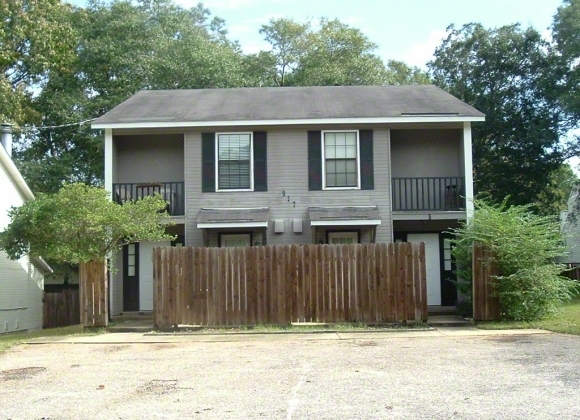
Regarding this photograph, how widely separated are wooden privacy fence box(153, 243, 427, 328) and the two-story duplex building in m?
2.85

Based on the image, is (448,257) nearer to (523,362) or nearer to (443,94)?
(443,94)

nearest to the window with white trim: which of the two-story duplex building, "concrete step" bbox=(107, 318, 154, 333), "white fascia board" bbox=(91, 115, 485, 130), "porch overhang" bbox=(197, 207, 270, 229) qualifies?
the two-story duplex building

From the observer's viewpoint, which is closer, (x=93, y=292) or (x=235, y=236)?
(x=93, y=292)

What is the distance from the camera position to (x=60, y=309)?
25.4 m

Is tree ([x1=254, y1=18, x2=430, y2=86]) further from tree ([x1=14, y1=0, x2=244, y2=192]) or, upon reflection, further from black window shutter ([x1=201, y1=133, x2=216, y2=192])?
black window shutter ([x1=201, y1=133, x2=216, y2=192])

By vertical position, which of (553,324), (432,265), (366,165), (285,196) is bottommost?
(553,324)

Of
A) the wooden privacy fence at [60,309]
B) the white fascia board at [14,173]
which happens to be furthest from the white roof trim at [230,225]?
the wooden privacy fence at [60,309]

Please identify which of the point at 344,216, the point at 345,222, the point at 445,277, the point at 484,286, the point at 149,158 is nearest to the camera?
the point at 484,286

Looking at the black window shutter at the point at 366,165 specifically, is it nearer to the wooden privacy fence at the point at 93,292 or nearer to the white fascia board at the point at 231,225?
the white fascia board at the point at 231,225

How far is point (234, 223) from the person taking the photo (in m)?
18.7

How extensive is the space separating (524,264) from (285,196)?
671cm

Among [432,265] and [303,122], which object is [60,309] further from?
[432,265]

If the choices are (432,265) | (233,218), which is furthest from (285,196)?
(432,265)

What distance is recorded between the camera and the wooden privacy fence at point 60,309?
81.7ft
